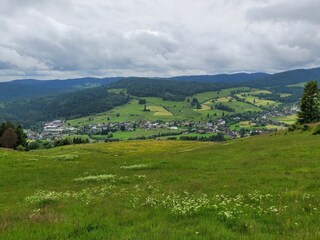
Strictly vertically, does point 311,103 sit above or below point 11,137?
above

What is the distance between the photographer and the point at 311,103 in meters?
86.8

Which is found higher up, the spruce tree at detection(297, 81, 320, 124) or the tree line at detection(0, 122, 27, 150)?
the spruce tree at detection(297, 81, 320, 124)

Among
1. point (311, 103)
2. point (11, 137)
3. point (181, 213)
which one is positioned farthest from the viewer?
point (11, 137)

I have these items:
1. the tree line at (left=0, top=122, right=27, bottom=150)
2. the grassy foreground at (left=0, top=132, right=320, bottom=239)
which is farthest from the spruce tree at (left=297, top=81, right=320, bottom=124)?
the tree line at (left=0, top=122, right=27, bottom=150)

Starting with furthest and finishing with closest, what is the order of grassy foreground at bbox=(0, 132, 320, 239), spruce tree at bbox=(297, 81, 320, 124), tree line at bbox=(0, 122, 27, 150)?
tree line at bbox=(0, 122, 27, 150) → spruce tree at bbox=(297, 81, 320, 124) → grassy foreground at bbox=(0, 132, 320, 239)

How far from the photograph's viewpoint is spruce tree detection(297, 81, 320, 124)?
8669 cm

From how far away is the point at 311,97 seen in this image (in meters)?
86.2

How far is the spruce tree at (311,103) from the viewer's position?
8669 cm

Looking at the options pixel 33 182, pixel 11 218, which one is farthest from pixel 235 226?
pixel 33 182

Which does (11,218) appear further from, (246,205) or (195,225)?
(246,205)

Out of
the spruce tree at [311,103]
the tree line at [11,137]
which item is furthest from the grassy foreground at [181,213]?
the tree line at [11,137]

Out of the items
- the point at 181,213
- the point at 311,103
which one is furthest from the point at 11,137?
the point at 181,213

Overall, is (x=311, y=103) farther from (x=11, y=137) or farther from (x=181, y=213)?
(x=11, y=137)

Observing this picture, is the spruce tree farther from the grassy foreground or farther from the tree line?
the tree line
